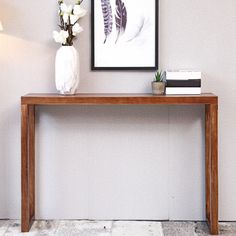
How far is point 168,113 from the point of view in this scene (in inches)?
119

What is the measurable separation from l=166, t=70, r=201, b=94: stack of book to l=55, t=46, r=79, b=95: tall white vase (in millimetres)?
612

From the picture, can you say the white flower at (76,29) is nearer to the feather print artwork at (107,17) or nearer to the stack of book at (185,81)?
the feather print artwork at (107,17)

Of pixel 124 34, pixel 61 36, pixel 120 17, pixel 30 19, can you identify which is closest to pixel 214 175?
pixel 124 34

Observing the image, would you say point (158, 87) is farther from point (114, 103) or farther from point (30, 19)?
point (30, 19)

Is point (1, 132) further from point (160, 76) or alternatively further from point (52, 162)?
point (160, 76)

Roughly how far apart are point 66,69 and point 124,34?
0.48m

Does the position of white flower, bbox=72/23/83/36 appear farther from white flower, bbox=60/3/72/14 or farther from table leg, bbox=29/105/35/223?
table leg, bbox=29/105/35/223

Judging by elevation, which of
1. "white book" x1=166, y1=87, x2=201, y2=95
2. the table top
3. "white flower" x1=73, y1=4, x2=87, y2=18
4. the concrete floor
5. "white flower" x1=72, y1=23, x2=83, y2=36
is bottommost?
the concrete floor

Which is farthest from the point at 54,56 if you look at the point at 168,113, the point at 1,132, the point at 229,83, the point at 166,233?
the point at 166,233

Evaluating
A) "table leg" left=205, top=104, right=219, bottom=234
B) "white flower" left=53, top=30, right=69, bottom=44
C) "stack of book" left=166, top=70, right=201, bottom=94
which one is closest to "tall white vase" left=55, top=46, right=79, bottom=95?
"white flower" left=53, top=30, right=69, bottom=44

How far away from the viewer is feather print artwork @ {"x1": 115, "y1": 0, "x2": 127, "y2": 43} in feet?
9.71

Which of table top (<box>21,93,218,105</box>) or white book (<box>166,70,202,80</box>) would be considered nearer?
table top (<box>21,93,218,105</box>)

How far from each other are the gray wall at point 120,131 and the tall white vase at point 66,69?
0.66 ft

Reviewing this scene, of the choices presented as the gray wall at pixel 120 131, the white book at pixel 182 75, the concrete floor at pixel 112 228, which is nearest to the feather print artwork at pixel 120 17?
the gray wall at pixel 120 131
